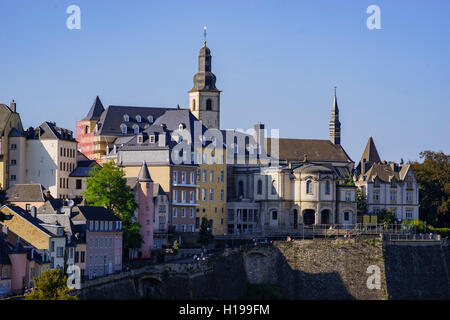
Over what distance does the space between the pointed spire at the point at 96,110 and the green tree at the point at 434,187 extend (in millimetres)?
39541

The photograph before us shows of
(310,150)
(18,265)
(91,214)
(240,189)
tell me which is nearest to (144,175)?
(91,214)

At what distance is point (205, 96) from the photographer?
6284 inches

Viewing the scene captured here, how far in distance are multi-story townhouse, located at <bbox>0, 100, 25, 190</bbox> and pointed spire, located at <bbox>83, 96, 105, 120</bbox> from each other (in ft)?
79.0

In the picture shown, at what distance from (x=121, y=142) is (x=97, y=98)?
16.3m

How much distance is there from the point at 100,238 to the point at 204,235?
72.4 feet

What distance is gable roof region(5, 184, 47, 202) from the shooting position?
11956 cm

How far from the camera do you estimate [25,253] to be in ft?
314

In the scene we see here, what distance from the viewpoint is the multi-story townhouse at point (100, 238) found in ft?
346

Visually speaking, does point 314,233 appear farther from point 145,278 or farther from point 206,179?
point 145,278

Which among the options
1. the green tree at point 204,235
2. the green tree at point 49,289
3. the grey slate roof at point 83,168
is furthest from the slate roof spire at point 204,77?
the green tree at point 49,289

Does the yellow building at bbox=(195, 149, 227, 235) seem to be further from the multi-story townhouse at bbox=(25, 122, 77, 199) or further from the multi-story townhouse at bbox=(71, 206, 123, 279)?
the multi-story townhouse at bbox=(71, 206, 123, 279)

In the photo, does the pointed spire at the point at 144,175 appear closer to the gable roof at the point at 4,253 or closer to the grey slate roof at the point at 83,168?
the grey slate roof at the point at 83,168

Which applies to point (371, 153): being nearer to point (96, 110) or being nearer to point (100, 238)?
point (96, 110)

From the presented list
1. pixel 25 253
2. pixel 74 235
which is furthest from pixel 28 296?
pixel 74 235
